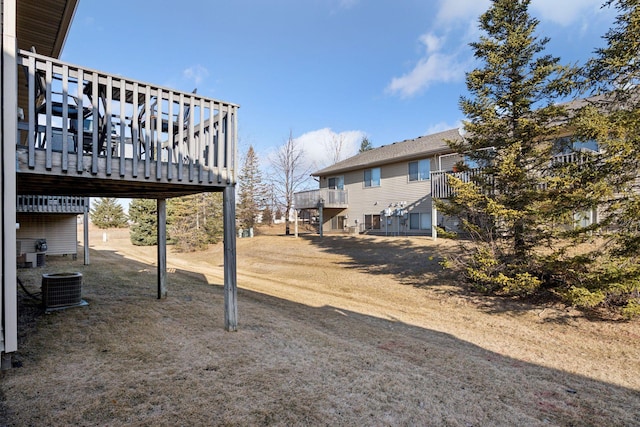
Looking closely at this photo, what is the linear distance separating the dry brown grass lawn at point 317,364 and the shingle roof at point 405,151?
12051 millimetres

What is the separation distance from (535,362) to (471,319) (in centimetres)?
244

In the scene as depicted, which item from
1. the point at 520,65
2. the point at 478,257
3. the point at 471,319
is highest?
the point at 520,65

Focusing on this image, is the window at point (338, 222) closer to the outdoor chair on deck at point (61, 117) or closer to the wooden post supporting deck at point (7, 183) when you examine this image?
the outdoor chair on deck at point (61, 117)

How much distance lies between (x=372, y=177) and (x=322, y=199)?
3.65m

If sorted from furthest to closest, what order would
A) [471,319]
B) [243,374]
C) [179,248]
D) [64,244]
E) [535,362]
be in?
[179,248] < [64,244] < [471,319] < [535,362] < [243,374]

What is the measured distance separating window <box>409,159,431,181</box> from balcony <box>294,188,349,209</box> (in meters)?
5.62

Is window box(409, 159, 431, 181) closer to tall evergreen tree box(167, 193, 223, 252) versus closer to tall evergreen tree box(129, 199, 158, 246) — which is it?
tall evergreen tree box(167, 193, 223, 252)

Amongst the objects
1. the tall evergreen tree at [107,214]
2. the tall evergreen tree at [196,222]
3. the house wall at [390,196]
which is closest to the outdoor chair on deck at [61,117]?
the house wall at [390,196]

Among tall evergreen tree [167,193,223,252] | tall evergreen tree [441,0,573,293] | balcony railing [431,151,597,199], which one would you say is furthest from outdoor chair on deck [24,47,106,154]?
tall evergreen tree [167,193,223,252]

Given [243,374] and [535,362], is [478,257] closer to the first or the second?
[535,362]

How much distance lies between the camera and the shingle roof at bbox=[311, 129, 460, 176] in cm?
1956

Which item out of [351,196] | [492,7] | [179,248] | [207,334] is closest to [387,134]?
[351,196]

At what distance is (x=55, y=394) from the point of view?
3.28 meters

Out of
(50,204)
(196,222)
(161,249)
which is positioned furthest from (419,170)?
(50,204)
